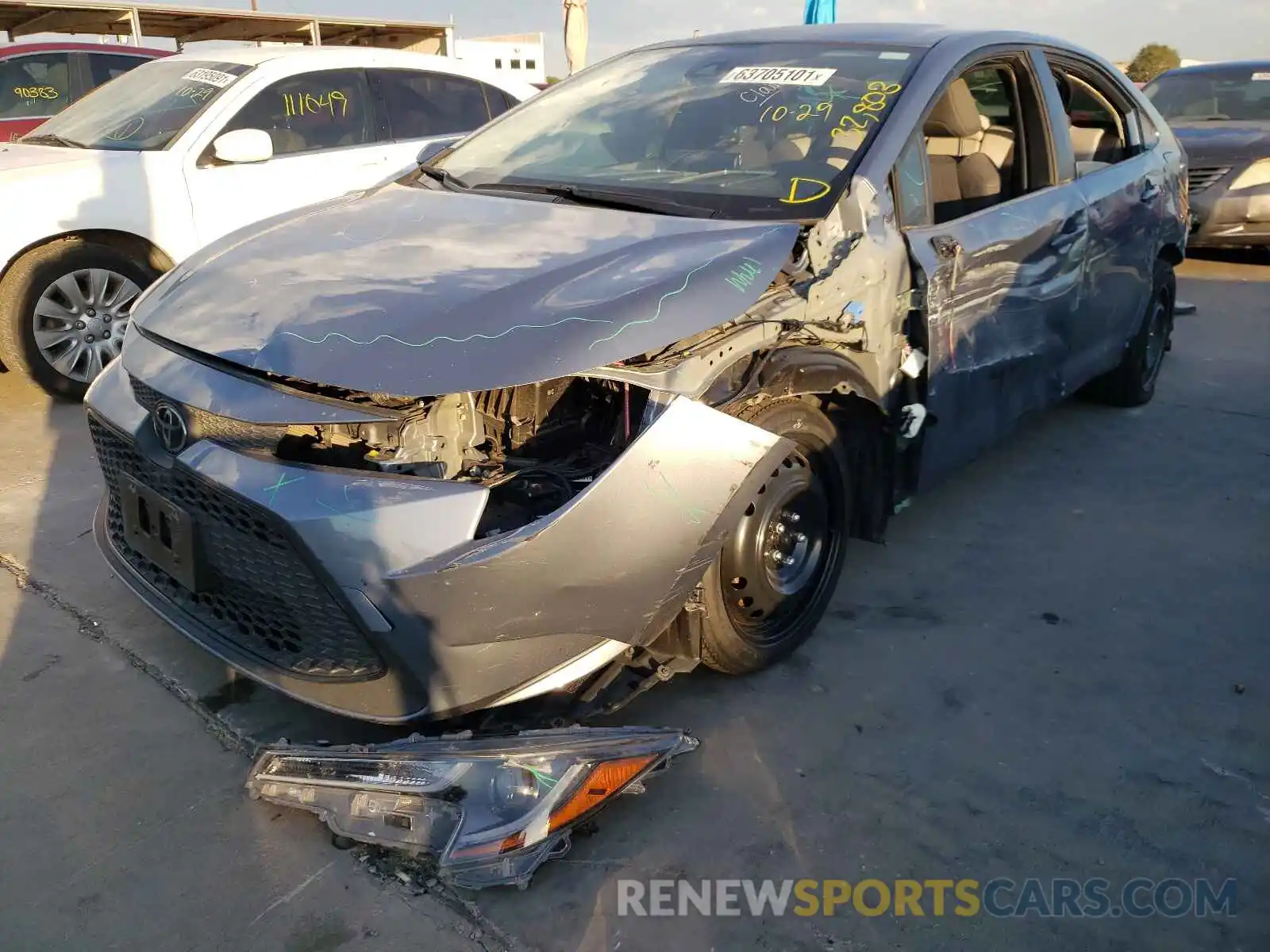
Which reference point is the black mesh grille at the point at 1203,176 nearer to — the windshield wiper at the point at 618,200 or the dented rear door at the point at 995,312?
the dented rear door at the point at 995,312

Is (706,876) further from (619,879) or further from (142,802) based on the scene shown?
(142,802)

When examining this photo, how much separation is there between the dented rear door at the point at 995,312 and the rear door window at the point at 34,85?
26.9 feet

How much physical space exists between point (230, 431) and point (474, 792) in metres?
0.93

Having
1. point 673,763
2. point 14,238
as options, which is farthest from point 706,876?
point 14,238

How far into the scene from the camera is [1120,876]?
7.18ft

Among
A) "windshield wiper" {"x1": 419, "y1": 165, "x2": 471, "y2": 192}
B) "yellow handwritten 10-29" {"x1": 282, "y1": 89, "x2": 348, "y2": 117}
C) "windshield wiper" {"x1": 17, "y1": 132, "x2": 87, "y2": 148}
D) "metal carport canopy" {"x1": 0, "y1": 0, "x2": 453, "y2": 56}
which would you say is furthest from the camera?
"metal carport canopy" {"x1": 0, "y1": 0, "x2": 453, "y2": 56}

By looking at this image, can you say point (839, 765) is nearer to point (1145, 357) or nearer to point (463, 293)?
point (463, 293)

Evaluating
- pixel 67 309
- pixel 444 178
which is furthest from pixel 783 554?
pixel 67 309

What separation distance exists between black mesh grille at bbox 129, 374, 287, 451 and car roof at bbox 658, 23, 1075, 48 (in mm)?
2367

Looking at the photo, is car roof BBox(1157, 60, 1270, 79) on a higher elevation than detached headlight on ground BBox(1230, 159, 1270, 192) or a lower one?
A: higher

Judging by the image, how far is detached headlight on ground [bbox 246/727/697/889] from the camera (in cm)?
205

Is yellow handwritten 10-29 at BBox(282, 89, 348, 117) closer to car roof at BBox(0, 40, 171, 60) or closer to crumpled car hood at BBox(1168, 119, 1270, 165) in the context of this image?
car roof at BBox(0, 40, 171, 60)

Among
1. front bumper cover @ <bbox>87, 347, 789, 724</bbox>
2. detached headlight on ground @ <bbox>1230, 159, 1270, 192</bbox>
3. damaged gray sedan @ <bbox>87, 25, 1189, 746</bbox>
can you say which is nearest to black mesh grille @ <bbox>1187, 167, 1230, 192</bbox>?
detached headlight on ground @ <bbox>1230, 159, 1270, 192</bbox>

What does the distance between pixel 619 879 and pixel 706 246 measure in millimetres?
1488
